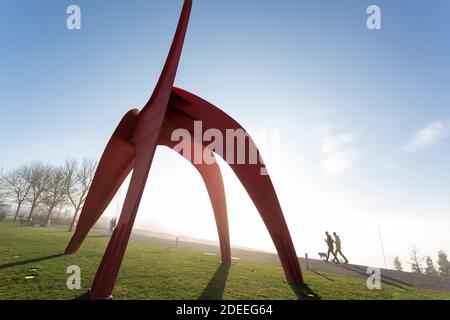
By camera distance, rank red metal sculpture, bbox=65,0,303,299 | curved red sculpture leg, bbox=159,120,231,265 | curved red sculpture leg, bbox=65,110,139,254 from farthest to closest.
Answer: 1. curved red sculpture leg, bbox=159,120,231,265
2. curved red sculpture leg, bbox=65,110,139,254
3. red metal sculpture, bbox=65,0,303,299

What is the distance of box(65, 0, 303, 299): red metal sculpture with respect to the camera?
5.47 meters

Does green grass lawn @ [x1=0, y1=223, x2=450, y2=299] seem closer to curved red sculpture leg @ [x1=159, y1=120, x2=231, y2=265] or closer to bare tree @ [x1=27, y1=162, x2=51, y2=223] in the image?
curved red sculpture leg @ [x1=159, y1=120, x2=231, y2=265]

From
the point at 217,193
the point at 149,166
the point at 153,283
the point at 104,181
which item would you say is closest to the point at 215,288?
the point at 153,283

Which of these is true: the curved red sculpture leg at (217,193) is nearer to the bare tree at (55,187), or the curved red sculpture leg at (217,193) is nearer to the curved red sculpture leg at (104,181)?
the curved red sculpture leg at (104,181)

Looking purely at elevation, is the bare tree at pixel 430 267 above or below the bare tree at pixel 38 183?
below

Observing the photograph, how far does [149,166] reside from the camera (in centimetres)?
604

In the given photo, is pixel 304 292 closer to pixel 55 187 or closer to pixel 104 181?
pixel 104 181

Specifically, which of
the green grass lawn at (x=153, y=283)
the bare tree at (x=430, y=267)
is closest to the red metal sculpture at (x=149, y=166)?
the green grass lawn at (x=153, y=283)

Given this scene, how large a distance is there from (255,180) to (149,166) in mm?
3693

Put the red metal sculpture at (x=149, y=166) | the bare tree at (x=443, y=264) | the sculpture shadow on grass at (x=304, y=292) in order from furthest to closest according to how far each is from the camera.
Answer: the bare tree at (x=443, y=264), the sculpture shadow on grass at (x=304, y=292), the red metal sculpture at (x=149, y=166)

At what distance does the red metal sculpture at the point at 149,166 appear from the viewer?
215 inches

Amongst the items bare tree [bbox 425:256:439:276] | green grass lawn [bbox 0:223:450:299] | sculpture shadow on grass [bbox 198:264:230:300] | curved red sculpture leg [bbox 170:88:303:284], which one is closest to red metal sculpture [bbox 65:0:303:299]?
curved red sculpture leg [bbox 170:88:303:284]
